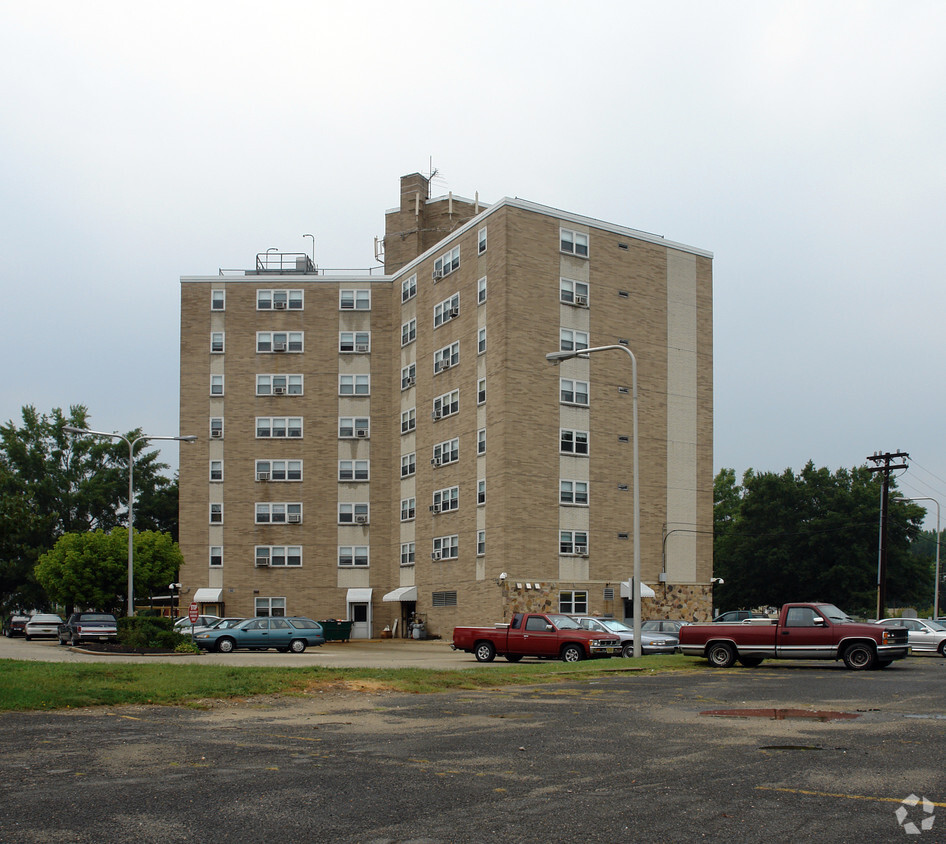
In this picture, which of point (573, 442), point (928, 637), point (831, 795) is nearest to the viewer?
point (831, 795)

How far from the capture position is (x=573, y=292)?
187ft

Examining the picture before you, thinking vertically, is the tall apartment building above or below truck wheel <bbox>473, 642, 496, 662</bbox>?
above

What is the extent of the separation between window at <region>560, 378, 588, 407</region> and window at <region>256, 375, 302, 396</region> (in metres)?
19.6

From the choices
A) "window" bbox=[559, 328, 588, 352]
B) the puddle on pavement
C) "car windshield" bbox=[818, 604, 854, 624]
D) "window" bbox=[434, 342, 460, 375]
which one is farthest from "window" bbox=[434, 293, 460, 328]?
the puddle on pavement

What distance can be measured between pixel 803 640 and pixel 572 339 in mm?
30036

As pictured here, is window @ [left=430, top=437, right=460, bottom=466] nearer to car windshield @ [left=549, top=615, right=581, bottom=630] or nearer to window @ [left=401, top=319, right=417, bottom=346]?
window @ [left=401, top=319, right=417, bottom=346]

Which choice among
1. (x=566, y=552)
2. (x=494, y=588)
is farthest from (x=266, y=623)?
(x=566, y=552)

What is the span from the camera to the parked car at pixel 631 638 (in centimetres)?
3547

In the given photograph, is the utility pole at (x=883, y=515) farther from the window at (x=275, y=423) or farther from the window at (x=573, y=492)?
the window at (x=275, y=423)

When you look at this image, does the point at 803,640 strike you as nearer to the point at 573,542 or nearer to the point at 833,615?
the point at 833,615

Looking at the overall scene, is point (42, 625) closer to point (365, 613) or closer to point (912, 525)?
point (365, 613)

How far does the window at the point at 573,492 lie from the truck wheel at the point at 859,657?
2762cm

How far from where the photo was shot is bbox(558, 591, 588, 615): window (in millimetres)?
54281

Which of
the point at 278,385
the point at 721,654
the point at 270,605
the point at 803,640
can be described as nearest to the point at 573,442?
the point at 278,385
